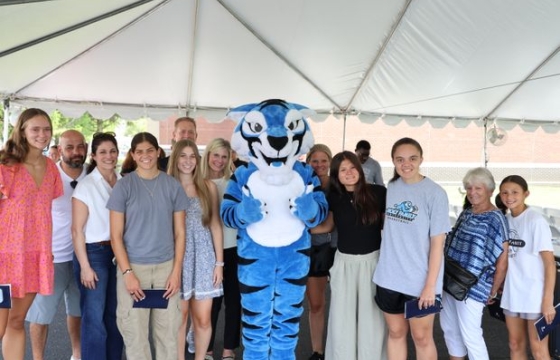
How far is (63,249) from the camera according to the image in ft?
8.79

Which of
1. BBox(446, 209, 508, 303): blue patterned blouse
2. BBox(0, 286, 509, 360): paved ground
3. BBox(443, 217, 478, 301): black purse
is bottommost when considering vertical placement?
BBox(0, 286, 509, 360): paved ground

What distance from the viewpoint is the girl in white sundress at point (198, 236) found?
257 centimetres

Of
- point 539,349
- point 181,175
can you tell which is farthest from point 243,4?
point 539,349

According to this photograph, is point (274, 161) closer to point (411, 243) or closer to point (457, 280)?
point (411, 243)

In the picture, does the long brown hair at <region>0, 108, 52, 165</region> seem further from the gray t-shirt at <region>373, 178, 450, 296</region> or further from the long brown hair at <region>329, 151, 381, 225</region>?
the gray t-shirt at <region>373, 178, 450, 296</region>

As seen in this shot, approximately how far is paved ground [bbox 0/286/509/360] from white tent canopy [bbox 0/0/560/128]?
92.9 inches

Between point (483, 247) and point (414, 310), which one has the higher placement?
point (483, 247)

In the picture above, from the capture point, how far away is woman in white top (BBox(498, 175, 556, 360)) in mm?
2498

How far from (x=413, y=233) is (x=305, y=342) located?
1.66 metres

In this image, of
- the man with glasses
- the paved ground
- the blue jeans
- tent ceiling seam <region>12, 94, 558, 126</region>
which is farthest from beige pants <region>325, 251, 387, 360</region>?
tent ceiling seam <region>12, 94, 558, 126</region>

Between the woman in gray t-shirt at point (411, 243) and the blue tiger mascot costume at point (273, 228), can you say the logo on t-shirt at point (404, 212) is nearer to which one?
the woman in gray t-shirt at point (411, 243)

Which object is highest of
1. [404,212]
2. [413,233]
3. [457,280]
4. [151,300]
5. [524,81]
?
[524,81]

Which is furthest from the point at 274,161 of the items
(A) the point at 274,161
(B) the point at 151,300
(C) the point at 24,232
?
(C) the point at 24,232

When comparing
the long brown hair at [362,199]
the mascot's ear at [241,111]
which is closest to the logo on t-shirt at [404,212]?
the long brown hair at [362,199]
